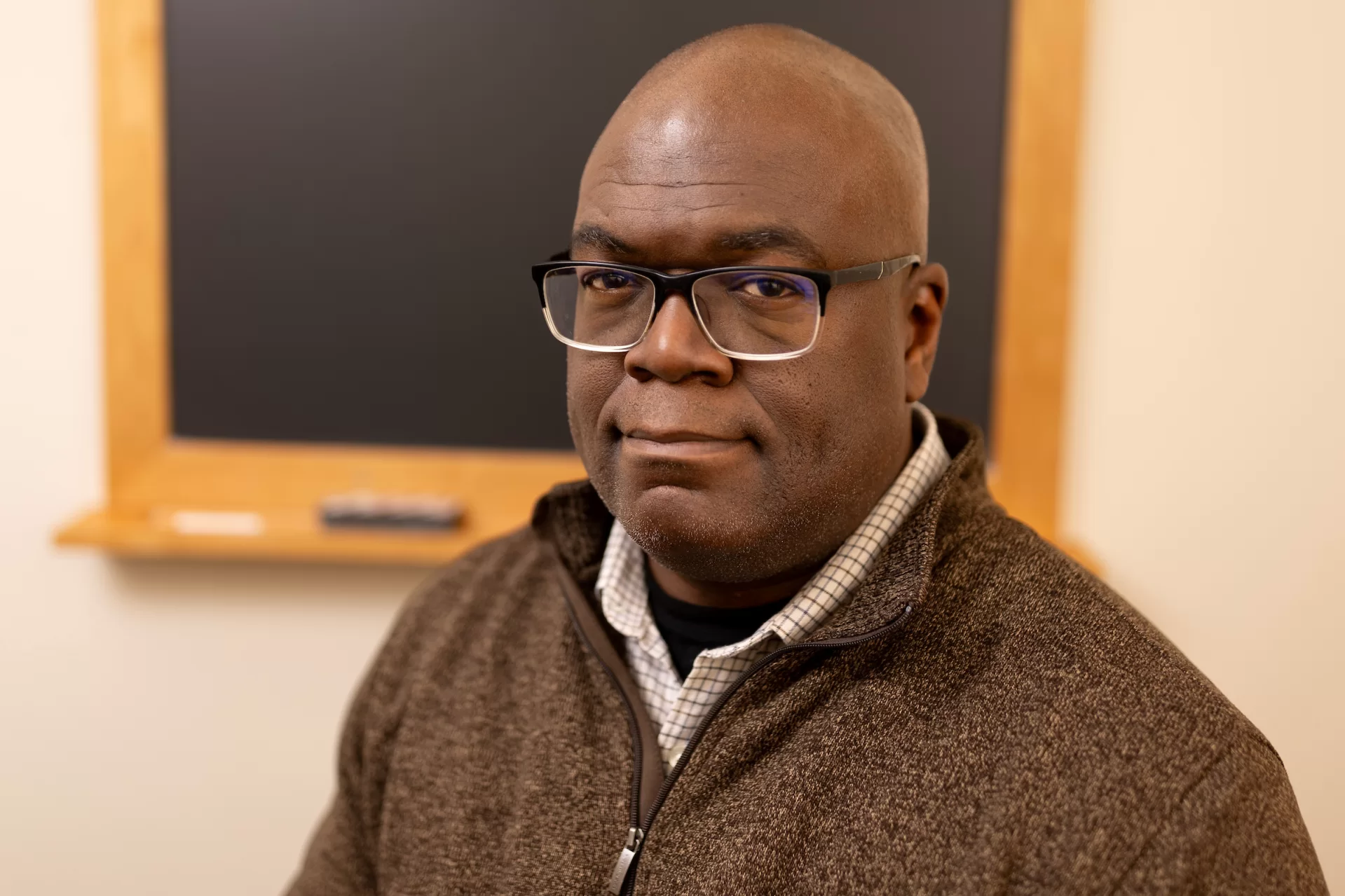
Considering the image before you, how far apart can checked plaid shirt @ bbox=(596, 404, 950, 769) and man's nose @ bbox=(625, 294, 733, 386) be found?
203mm

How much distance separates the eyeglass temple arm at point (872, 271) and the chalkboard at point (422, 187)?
2.80 ft

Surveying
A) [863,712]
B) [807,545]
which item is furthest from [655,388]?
[863,712]

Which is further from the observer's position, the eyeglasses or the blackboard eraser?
the blackboard eraser

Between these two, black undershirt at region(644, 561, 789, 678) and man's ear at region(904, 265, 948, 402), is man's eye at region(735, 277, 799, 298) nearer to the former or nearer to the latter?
man's ear at region(904, 265, 948, 402)

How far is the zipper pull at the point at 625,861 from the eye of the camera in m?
0.94

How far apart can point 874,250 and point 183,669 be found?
151 centimetres

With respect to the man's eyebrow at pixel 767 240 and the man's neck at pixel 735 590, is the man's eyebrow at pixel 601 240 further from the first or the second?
the man's neck at pixel 735 590

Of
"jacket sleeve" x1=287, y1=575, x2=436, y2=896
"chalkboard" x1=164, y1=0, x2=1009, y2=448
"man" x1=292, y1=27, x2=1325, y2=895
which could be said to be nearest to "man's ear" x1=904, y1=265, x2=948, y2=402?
"man" x1=292, y1=27, x2=1325, y2=895

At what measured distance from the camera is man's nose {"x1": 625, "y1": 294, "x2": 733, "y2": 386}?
89 centimetres

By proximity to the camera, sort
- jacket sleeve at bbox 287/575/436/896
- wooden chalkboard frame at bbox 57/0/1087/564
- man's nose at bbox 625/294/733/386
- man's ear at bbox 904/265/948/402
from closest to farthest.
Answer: man's nose at bbox 625/294/733/386
man's ear at bbox 904/265/948/402
jacket sleeve at bbox 287/575/436/896
wooden chalkboard frame at bbox 57/0/1087/564

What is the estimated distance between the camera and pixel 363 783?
1.20 meters

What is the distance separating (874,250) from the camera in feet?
3.11

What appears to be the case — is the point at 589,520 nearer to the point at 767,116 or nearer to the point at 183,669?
the point at 767,116

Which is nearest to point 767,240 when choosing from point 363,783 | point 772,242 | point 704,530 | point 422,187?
point 772,242
